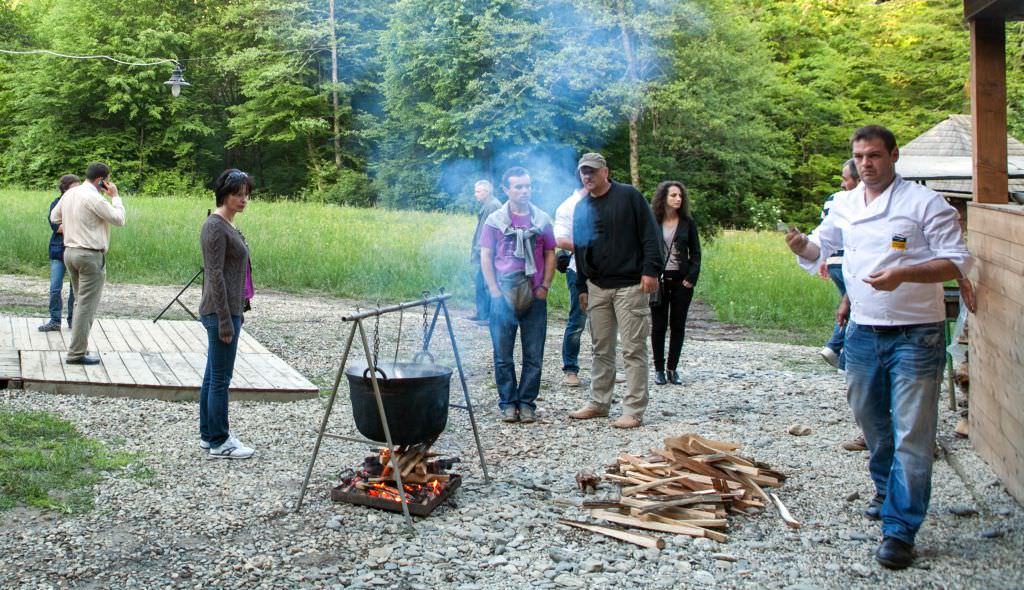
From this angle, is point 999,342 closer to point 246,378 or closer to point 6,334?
point 246,378

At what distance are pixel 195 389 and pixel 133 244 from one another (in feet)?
33.1

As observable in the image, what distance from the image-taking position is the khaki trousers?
277 inches

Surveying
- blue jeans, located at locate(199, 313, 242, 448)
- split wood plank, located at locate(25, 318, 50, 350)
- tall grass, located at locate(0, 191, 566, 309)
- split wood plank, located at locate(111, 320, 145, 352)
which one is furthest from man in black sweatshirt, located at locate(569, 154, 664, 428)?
tall grass, located at locate(0, 191, 566, 309)

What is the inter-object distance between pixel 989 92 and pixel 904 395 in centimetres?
235

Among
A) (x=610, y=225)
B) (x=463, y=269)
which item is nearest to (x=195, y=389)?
(x=610, y=225)

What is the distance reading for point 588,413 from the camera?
632 centimetres

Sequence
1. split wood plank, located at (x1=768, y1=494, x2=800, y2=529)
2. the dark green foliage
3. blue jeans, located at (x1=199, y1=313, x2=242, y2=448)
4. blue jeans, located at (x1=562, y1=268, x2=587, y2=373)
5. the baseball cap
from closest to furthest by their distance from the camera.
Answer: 1. split wood plank, located at (x1=768, y1=494, x2=800, y2=529)
2. blue jeans, located at (x1=199, y1=313, x2=242, y2=448)
3. the baseball cap
4. blue jeans, located at (x1=562, y1=268, x2=587, y2=373)
5. the dark green foliage

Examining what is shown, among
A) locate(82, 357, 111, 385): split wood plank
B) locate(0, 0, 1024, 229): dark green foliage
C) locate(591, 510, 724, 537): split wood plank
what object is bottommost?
locate(591, 510, 724, 537): split wood plank

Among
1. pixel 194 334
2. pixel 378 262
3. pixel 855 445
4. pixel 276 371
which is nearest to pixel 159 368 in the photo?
pixel 276 371

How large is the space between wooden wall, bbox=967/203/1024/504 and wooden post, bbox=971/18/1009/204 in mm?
309

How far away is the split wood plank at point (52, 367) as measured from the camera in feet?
21.7

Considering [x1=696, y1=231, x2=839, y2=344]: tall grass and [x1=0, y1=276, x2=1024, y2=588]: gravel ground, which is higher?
[x1=696, y1=231, x2=839, y2=344]: tall grass

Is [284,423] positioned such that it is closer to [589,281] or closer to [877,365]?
[589,281]

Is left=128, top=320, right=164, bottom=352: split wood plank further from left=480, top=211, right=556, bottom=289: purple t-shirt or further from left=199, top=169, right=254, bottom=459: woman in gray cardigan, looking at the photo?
left=480, top=211, right=556, bottom=289: purple t-shirt
